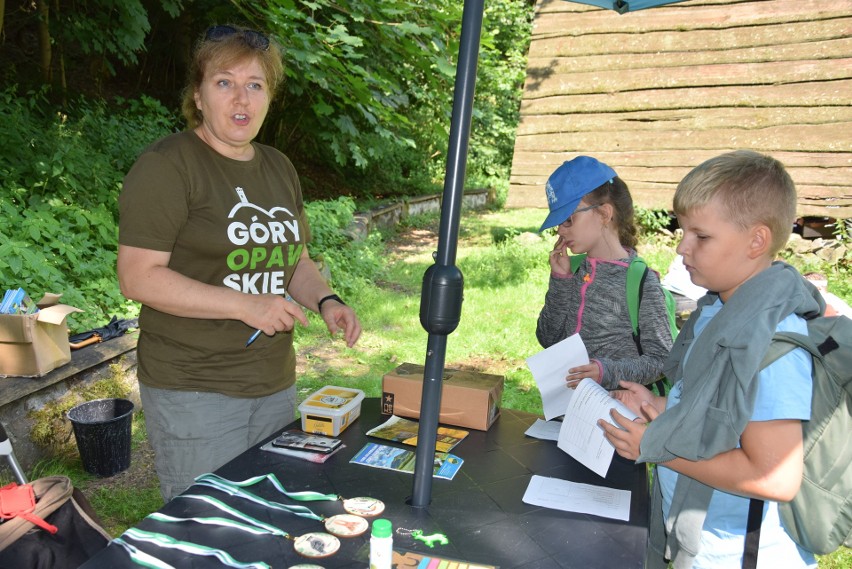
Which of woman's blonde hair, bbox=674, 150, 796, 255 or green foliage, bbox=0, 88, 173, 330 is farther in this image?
green foliage, bbox=0, 88, 173, 330

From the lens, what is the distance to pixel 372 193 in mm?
13984

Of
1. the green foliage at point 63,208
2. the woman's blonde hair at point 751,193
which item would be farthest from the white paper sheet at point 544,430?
the green foliage at point 63,208

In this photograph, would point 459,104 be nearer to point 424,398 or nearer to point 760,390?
point 424,398

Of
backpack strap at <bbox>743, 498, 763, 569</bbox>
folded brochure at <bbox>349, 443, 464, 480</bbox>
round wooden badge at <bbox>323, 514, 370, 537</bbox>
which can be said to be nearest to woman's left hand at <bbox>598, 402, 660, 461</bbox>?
backpack strap at <bbox>743, 498, 763, 569</bbox>

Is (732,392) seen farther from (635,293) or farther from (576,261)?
(576,261)

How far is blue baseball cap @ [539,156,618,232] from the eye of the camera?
257 cm

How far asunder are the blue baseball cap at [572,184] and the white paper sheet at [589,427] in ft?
2.68

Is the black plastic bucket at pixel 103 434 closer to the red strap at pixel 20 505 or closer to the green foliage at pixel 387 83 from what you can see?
the red strap at pixel 20 505

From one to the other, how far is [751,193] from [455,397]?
3.48 ft

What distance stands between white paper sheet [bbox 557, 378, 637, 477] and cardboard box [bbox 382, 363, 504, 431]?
267 mm

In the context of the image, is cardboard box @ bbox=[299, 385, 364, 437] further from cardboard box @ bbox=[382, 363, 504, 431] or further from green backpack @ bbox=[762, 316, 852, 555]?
green backpack @ bbox=[762, 316, 852, 555]

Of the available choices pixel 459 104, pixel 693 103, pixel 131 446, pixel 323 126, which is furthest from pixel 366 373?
pixel 693 103

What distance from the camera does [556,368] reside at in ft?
7.41

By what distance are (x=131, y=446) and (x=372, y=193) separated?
1043 cm
